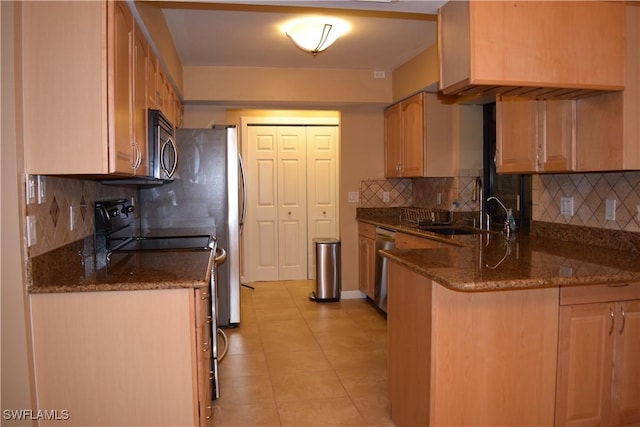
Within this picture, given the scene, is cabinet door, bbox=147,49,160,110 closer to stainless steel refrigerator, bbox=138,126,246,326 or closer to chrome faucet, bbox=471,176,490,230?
stainless steel refrigerator, bbox=138,126,246,326

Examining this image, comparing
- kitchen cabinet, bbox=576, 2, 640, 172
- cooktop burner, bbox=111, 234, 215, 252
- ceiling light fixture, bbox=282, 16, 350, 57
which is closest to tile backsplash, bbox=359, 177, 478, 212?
ceiling light fixture, bbox=282, 16, 350, 57

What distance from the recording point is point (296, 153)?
620 cm

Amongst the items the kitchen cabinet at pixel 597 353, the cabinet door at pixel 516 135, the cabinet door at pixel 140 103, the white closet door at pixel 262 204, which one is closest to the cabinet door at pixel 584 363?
the kitchen cabinet at pixel 597 353

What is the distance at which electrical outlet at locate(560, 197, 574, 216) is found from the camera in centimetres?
298

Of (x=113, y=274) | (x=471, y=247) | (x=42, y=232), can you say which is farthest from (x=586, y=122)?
(x=42, y=232)

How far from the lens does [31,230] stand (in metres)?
1.92

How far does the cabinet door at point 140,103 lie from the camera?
2330mm

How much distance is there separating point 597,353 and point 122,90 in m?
2.34

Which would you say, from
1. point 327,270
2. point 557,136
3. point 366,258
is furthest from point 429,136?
point 557,136

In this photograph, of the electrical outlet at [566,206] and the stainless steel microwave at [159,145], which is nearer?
the stainless steel microwave at [159,145]

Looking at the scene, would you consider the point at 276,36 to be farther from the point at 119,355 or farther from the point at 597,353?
the point at 597,353

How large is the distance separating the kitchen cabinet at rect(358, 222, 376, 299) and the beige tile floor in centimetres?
22

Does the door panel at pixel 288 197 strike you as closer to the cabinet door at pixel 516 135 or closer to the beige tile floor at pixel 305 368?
→ the beige tile floor at pixel 305 368

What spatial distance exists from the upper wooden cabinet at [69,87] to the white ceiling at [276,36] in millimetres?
1045
